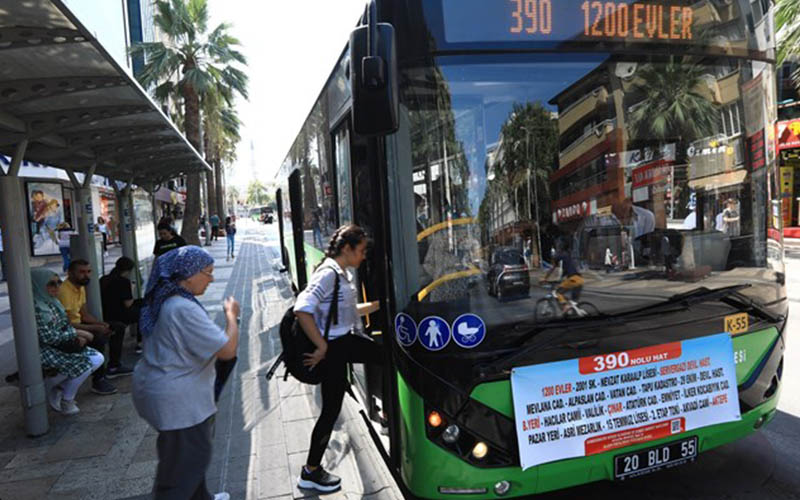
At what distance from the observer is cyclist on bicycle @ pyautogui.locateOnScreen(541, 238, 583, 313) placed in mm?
2820

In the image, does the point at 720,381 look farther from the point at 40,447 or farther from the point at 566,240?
the point at 40,447

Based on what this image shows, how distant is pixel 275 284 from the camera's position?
14.2m

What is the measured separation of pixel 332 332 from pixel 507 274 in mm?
1280

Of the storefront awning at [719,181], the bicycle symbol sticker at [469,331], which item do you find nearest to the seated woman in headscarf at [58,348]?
the bicycle symbol sticker at [469,331]

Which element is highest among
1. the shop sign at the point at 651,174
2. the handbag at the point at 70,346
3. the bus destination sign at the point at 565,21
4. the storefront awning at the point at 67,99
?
the storefront awning at the point at 67,99

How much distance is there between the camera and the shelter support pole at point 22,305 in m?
4.66

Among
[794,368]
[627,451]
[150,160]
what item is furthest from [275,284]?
[627,451]

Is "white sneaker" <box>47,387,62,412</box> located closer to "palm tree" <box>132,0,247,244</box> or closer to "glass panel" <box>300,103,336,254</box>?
"glass panel" <box>300,103,336,254</box>

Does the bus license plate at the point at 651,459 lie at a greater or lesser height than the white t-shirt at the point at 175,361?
lesser

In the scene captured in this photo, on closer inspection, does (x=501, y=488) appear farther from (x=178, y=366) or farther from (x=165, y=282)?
(x=165, y=282)

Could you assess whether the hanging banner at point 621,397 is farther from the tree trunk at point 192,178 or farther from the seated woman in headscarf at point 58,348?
the tree trunk at point 192,178

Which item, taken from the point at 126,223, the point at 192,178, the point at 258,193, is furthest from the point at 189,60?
the point at 258,193

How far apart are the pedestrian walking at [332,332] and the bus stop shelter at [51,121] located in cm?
199

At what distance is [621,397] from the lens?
2.91m
